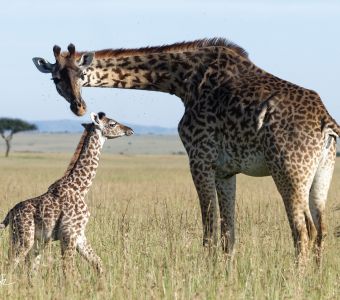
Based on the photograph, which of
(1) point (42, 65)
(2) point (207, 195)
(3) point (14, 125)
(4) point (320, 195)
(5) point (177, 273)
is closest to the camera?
(5) point (177, 273)

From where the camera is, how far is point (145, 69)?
1127 cm

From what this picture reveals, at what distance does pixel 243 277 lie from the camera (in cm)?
848

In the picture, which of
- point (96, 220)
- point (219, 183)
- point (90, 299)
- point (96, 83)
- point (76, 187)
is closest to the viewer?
point (90, 299)

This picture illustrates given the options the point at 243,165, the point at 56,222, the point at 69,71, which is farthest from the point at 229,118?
the point at 56,222

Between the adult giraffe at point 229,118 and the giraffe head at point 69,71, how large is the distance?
0.01 m

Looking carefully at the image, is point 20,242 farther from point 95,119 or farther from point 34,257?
point 95,119

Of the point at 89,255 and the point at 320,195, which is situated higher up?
the point at 320,195

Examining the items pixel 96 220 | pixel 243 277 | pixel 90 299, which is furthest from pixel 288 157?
pixel 96 220

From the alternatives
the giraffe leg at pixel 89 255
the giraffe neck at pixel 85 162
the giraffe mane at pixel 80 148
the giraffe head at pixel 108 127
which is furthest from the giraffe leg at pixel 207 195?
the giraffe leg at pixel 89 255

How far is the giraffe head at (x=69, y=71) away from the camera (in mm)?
10133

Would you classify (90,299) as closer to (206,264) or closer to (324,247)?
(206,264)

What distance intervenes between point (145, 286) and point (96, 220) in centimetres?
509

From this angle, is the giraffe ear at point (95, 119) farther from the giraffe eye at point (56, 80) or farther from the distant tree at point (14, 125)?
the distant tree at point (14, 125)

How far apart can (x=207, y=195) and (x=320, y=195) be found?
1.35m
